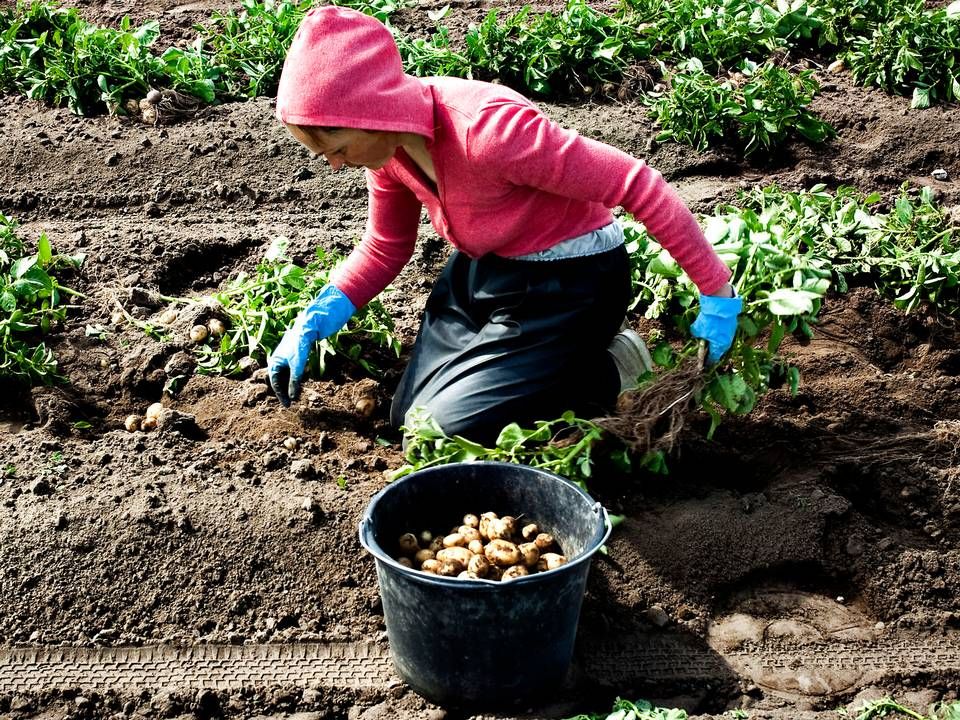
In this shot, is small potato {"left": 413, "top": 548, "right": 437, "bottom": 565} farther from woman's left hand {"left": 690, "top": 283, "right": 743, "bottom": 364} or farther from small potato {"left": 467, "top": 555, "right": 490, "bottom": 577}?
woman's left hand {"left": 690, "top": 283, "right": 743, "bottom": 364}

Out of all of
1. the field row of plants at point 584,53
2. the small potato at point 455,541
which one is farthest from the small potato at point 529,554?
the field row of plants at point 584,53

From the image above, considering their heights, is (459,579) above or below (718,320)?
below

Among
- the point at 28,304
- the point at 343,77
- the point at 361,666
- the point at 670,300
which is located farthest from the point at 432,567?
the point at 28,304

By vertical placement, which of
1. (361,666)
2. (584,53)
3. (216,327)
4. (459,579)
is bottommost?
(361,666)

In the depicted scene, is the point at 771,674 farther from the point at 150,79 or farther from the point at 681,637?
the point at 150,79

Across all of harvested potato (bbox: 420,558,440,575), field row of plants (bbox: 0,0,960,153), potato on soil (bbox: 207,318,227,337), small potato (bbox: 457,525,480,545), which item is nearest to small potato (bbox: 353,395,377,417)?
potato on soil (bbox: 207,318,227,337)

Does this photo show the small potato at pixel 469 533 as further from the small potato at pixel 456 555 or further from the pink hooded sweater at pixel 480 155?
the pink hooded sweater at pixel 480 155

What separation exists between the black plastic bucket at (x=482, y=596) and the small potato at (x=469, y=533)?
0.10 m

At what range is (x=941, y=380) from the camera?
10.7ft

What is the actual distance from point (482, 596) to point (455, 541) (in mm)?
302

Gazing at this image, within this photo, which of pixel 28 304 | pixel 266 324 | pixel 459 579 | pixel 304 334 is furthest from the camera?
pixel 28 304

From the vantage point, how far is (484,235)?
272cm

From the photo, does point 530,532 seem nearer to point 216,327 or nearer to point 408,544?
point 408,544

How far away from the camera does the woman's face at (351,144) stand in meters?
2.33
